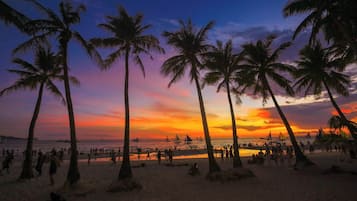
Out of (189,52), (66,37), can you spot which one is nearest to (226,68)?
(189,52)

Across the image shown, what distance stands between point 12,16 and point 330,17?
14.9m

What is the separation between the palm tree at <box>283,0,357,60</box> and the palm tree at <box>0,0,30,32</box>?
45.9ft

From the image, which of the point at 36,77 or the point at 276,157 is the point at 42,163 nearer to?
the point at 36,77

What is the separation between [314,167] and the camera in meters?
17.7

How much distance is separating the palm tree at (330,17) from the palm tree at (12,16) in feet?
45.9

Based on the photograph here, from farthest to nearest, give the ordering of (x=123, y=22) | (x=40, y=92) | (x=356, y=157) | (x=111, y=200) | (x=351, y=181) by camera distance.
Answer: (x=356, y=157), (x=40, y=92), (x=123, y=22), (x=351, y=181), (x=111, y=200)

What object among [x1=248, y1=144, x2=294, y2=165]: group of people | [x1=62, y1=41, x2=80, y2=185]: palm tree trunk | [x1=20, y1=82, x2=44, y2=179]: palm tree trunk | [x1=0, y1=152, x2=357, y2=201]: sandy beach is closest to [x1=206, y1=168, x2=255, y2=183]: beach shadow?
[x1=0, y1=152, x2=357, y2=201]: sandy beach

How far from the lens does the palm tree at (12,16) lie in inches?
303

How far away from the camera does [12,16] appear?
8008mm

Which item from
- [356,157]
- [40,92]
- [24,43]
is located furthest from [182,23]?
[356,157]

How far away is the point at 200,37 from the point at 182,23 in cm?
188

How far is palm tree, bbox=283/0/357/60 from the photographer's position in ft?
35.6

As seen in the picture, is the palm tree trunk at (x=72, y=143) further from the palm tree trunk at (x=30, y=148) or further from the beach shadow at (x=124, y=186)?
the palm tree trunk at (x=30, y=148)

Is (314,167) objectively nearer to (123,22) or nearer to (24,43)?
(123,22)
